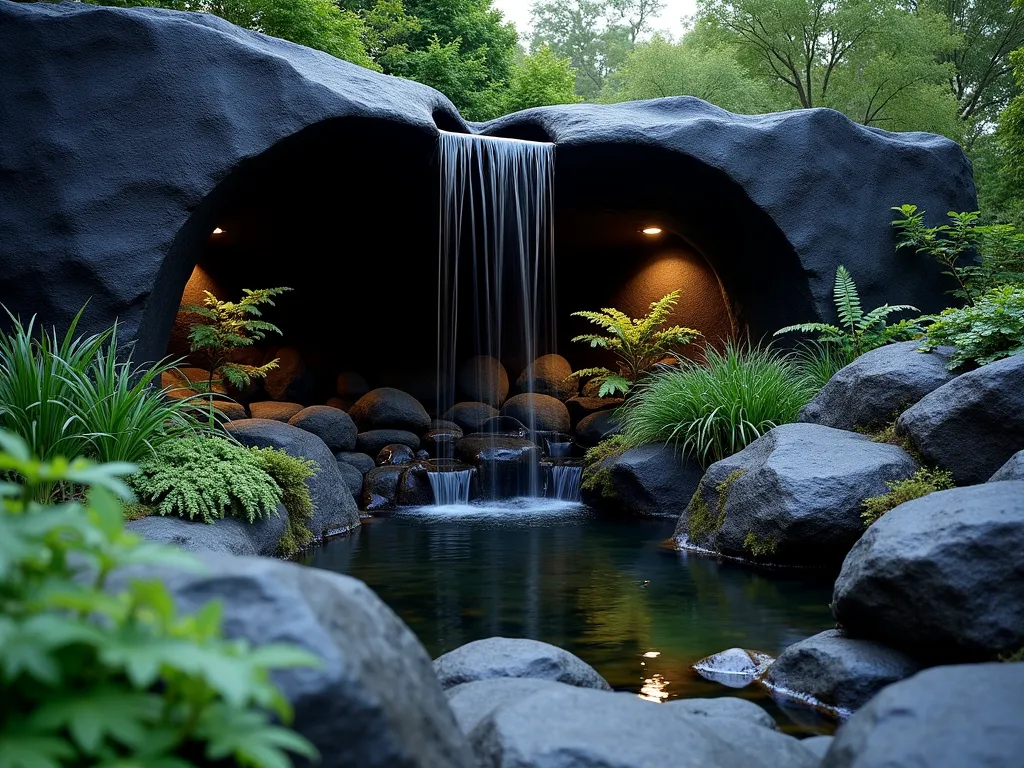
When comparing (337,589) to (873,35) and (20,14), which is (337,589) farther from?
(873,35)

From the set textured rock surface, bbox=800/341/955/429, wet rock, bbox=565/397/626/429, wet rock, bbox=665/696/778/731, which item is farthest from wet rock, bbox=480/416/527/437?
wet rock, bbox=665/696/778/731

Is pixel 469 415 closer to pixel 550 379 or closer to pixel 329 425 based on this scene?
pixel 550 379

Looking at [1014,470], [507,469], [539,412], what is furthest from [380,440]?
[1014,470]

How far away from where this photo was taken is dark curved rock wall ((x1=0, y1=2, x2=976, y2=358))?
7301 mm

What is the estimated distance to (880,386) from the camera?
7086mm

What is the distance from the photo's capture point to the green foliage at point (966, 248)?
10.5 meters

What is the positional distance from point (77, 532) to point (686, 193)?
413 inches

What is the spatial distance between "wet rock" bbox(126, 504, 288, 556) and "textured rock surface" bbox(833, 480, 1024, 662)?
12.5 feet

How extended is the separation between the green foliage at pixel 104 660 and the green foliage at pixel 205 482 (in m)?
4.56

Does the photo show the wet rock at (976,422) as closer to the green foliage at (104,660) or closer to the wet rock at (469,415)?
the green foliage at (104,660)

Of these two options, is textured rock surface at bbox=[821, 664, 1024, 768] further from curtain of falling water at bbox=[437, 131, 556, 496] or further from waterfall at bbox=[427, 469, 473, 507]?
curtain of falling water at bbox=[437, 131, 556, 496]

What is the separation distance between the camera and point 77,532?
161 cm

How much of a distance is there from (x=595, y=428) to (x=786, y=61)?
1608 centimetres

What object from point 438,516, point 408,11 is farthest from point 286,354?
point 408,11
